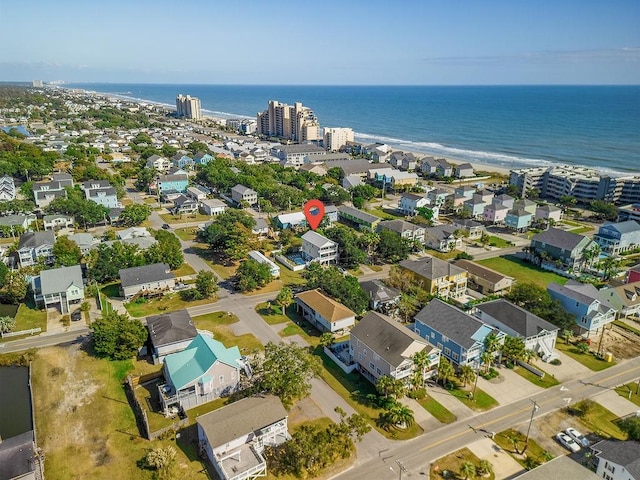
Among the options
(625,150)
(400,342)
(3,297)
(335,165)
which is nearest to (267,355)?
(400,342)

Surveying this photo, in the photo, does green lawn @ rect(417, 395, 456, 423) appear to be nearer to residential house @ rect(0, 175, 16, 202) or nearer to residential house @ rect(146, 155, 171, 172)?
residential house @ rect(0, 175, 16, 202)

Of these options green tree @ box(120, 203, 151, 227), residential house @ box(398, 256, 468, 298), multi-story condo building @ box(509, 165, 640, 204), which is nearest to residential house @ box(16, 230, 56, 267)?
green tree @ box(120, 203, 151, 227)

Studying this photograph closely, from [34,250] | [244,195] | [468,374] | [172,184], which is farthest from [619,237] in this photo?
[172,184]

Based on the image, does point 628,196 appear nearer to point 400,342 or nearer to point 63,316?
point 400,342

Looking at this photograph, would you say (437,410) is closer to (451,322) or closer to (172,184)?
(451,322)

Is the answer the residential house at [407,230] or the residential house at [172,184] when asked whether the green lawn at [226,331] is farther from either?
the residential house at [172,184]

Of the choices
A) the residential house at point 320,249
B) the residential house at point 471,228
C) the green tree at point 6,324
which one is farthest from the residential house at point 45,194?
the residential house at point 471,228
